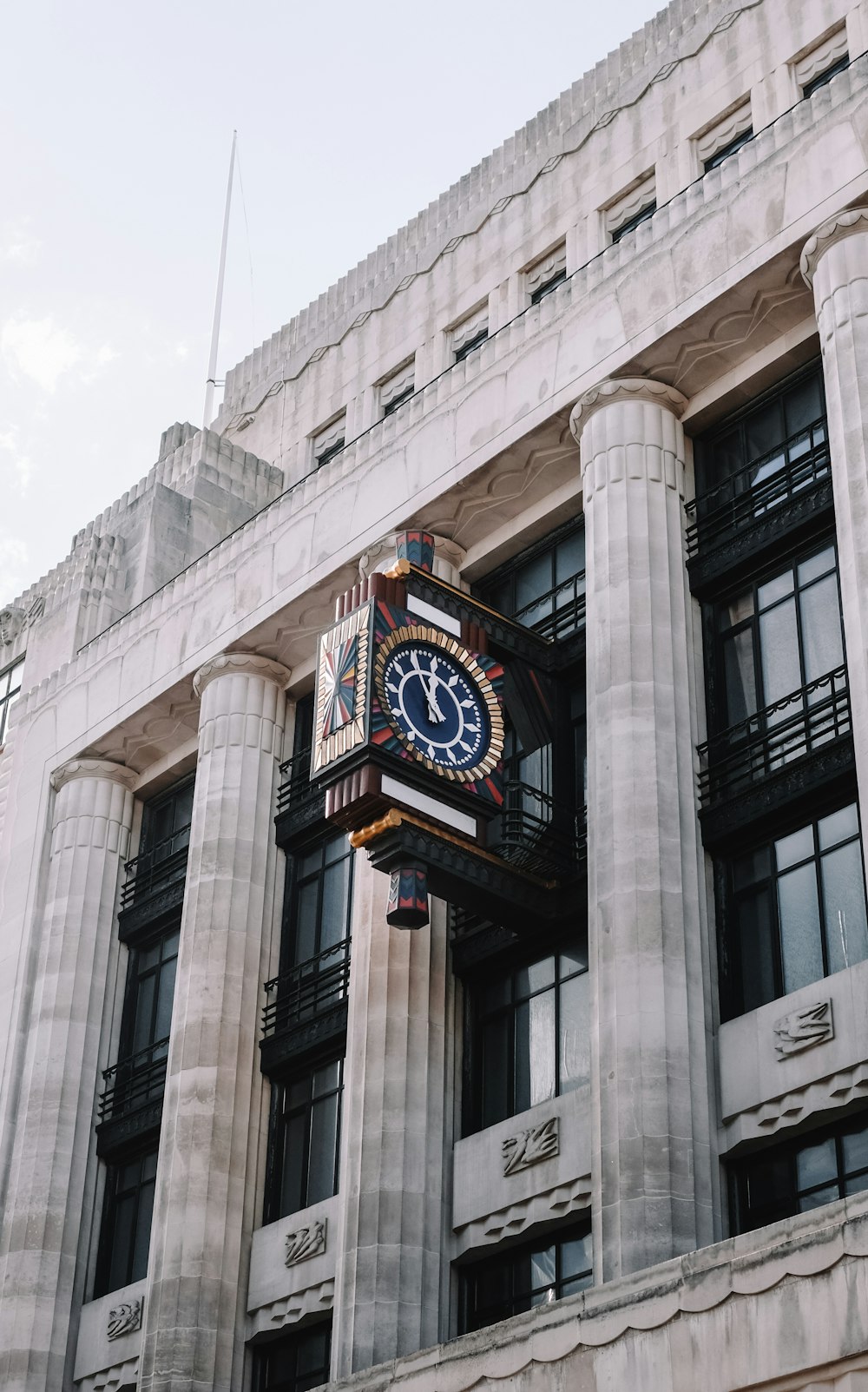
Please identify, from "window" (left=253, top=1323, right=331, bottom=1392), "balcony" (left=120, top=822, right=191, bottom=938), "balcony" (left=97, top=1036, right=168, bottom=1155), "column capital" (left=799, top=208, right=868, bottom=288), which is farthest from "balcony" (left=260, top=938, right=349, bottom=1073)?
"column capital" (left=799, top=208, right=868, bottom=288)

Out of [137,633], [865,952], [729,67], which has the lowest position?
[865,952]

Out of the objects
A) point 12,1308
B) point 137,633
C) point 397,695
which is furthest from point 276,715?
point 12,1308

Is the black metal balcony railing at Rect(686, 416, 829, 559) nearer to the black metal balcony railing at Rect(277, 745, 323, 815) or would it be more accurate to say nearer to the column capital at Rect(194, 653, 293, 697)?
the black metal balcony railing at Rect(277, 745, 323, 815)

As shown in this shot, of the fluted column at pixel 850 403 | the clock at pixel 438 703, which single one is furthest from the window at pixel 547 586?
the fluted column at pixel 850 403

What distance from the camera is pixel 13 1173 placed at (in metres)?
38.8

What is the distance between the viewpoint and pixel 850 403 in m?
28.8

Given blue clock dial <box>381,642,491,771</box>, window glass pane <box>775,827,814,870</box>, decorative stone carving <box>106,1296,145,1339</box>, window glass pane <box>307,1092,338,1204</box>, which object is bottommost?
decorative stone carving <box>106,1296,145,1339</box>

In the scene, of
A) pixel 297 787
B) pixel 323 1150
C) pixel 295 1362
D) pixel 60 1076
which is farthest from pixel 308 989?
pixel 295 1362

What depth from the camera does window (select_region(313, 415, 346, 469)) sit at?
46.9m

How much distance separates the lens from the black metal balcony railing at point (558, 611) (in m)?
35.0

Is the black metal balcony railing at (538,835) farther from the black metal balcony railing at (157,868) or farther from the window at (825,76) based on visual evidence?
the window at (825,76)

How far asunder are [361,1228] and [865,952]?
9.08 m

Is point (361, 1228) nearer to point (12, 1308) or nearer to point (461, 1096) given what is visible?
point (461, 1096)

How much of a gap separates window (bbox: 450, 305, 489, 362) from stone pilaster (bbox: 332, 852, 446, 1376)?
555 inches
